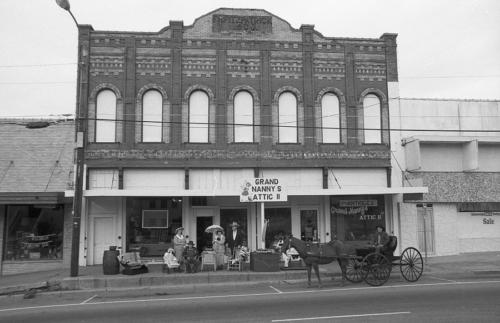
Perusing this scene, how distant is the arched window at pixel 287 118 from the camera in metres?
21.3

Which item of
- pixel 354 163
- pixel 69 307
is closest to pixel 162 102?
pixel 354 163

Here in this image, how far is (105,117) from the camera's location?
20.7 meters

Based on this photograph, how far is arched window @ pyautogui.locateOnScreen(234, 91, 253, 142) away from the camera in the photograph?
2112 cm

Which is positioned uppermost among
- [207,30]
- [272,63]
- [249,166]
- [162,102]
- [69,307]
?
[207,30]

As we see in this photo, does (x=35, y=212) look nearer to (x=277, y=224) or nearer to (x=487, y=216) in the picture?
(x=277, y=224)

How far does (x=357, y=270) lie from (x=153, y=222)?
9600 mm

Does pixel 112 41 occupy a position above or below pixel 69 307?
above

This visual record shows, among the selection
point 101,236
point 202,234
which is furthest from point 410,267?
point 101,236

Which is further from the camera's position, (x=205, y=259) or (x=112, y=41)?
(x=112, y=41)

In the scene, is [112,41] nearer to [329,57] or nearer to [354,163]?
[329,57]

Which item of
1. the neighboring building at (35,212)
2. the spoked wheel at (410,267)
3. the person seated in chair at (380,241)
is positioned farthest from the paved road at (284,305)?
the neighboring building at (35,212)

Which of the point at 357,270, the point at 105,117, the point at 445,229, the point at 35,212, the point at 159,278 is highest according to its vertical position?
the point at 105,117

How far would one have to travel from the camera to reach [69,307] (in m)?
11.8

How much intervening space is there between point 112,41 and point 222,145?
667 centimetres
